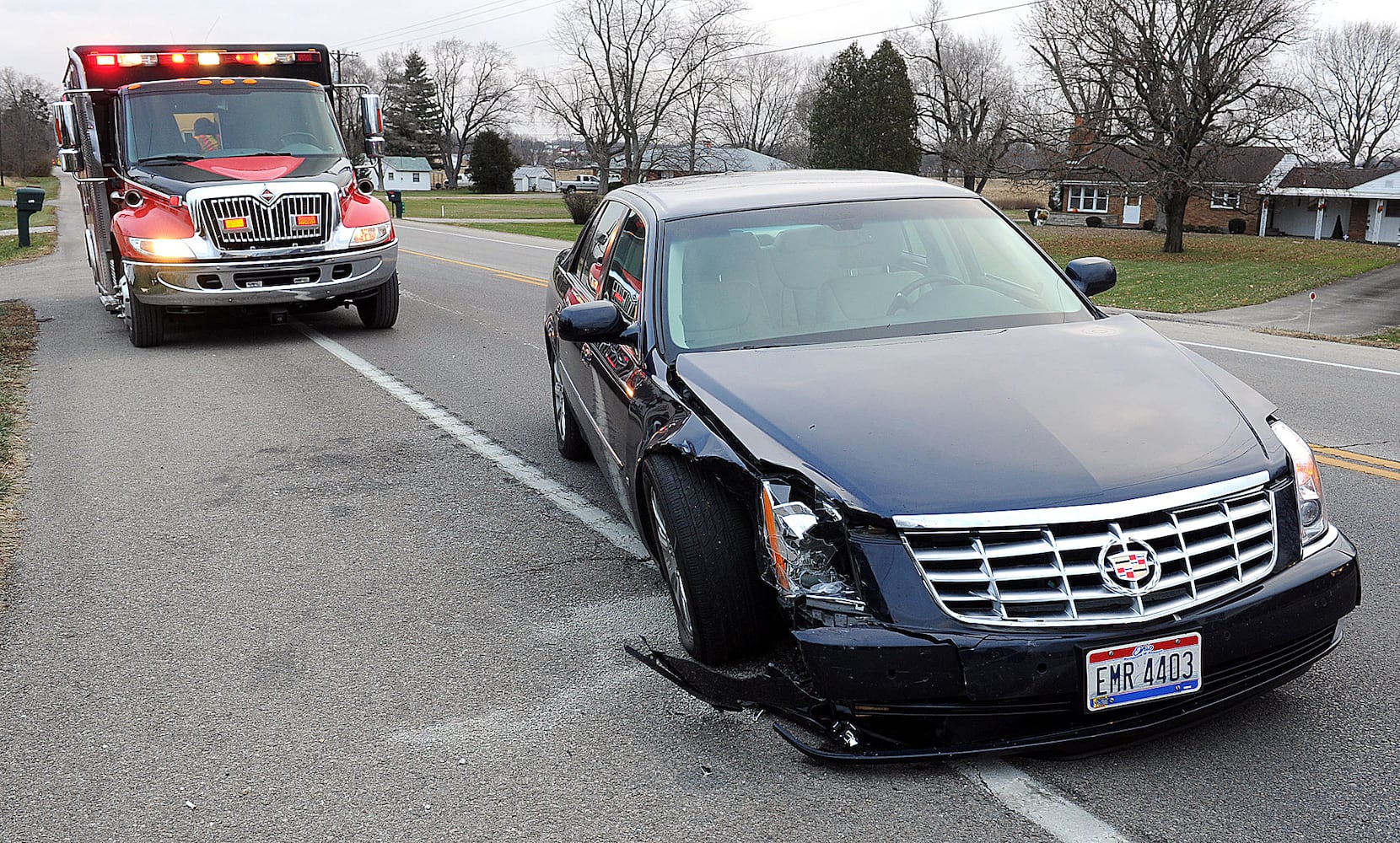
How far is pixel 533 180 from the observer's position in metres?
121

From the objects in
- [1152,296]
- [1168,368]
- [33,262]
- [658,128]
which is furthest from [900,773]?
[658,128]

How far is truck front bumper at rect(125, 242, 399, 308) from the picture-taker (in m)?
10.2

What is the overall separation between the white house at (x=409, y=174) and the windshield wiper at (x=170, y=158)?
99.2 meters

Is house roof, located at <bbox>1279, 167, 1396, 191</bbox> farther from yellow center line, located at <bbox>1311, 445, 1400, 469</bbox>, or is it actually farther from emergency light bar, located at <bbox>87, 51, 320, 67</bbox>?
yellow center line, located at <bbox>1311, 445, 1400, 469</bbox>

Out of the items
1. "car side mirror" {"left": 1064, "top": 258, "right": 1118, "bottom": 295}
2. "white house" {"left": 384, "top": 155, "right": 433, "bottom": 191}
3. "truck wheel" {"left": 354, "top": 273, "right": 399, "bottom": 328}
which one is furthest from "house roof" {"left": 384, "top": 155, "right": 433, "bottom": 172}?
"car side mirror" {"left": 1064, "top": 258, "right": 1118, "bottom": 295}

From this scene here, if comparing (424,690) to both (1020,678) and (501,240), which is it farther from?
(501,240)

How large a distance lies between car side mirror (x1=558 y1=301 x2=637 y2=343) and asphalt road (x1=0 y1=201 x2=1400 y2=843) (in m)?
1.00

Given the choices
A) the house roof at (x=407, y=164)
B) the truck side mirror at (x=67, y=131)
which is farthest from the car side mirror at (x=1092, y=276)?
the house roof at (x=407, y=164)

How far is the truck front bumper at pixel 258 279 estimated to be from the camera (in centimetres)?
1016

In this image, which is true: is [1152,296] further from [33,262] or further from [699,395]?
[33,262]

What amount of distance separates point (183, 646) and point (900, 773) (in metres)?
2.58

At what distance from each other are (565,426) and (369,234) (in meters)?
5.44

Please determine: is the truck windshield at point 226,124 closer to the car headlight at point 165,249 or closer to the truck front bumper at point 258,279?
the car headlight at point 165,249

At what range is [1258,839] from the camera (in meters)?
2.77
